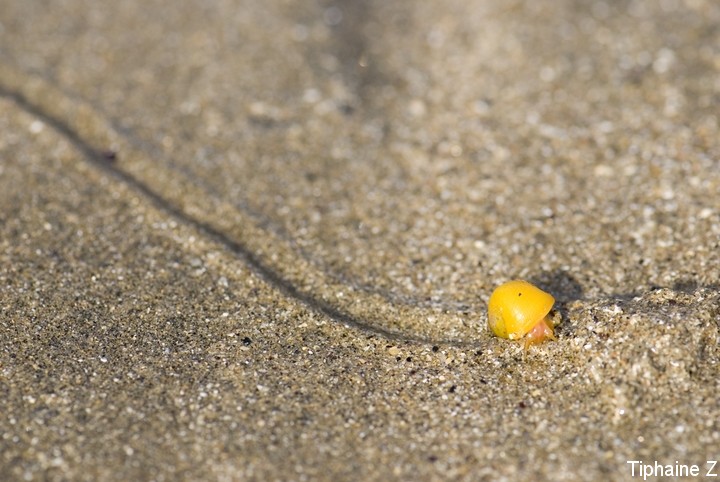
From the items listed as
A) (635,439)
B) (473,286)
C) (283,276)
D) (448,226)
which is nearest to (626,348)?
(635,439)

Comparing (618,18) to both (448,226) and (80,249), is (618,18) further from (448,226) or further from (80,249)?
(80,249)

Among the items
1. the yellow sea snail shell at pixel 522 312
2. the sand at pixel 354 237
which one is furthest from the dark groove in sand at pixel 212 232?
the yellow sea snail shell at pixel 522 312

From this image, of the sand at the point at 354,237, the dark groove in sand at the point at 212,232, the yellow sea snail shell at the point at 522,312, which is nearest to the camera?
the sand at the point at 354,237

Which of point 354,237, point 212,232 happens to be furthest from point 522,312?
point 212,232

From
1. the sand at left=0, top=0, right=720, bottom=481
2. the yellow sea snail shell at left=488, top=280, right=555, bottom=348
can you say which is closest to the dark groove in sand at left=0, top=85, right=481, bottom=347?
the sand at left=0, top=0, right=720, bottom=481

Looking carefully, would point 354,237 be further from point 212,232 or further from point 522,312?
point 522,312

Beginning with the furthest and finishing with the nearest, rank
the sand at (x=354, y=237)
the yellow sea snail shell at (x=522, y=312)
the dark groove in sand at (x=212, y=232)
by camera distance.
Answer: the dark groove in sand at (x=212, y=232) → the yellow sea snail shell at (x=522, y=312) → the sand at (x=354, y=237)

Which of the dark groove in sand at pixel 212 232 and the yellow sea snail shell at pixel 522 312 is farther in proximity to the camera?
the dark groove in sand at pixel 212 232

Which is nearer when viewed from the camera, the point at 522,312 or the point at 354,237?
the point at 522,312

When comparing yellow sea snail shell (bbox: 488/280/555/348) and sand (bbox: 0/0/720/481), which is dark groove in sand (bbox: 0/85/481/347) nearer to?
sand (bbox: 0/0/720/481)

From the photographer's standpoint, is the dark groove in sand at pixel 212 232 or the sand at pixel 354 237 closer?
the sand at pixel 354 237

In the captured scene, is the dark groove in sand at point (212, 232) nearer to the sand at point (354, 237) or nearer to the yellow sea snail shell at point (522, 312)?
the sand at point (354, 237)
